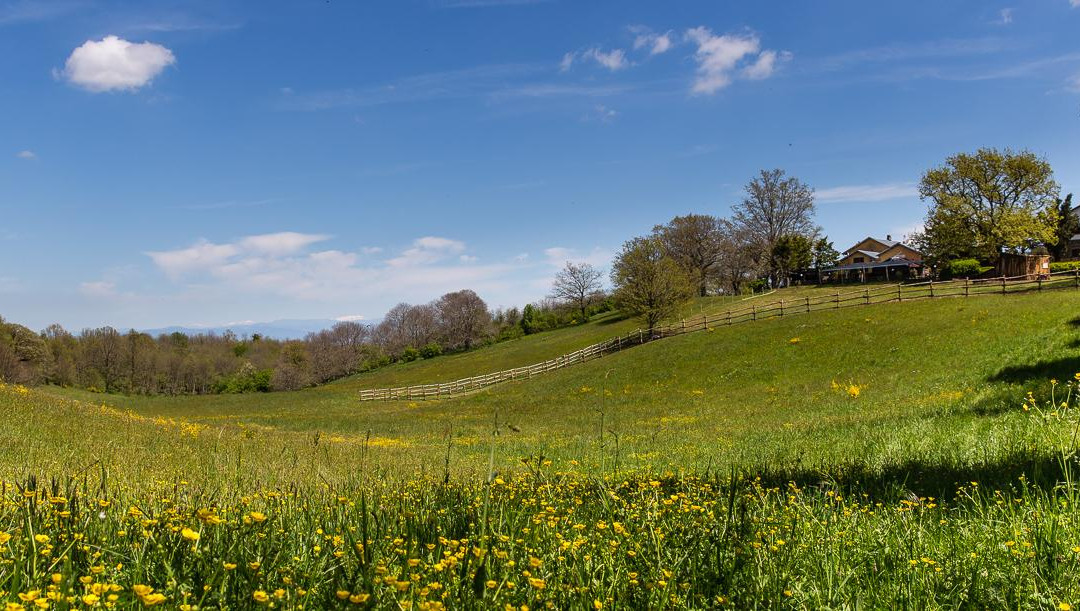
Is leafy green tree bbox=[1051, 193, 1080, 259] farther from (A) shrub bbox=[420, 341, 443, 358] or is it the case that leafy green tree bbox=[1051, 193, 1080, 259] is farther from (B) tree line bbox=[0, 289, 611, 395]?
(A) shrub bbox=[420, 341, 443, 358]

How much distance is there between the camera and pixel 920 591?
106 inches

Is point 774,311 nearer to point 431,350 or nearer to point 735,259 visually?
point 735,259

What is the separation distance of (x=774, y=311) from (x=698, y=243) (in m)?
39.9

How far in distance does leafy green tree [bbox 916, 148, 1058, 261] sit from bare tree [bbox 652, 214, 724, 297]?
29.6 meters

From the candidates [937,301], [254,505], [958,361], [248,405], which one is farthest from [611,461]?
[248,405]

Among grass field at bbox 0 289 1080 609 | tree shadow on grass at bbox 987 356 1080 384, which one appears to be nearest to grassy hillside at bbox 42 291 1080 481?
tree shadow on grass at bbox 987 356 1080 384

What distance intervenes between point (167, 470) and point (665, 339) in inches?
1654

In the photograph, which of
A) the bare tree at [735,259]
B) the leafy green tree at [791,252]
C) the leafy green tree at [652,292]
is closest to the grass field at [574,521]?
the leafy green tree at [652,292]

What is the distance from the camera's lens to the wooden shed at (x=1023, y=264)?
171 feet

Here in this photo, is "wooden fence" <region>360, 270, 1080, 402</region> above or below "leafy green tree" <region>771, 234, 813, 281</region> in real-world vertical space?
below

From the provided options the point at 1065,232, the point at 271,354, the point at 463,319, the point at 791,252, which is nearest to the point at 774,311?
the point at 791,252

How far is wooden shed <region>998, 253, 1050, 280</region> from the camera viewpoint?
171 feet

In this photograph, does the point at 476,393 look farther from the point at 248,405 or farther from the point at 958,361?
the point at 958,361

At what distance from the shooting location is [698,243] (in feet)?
274
